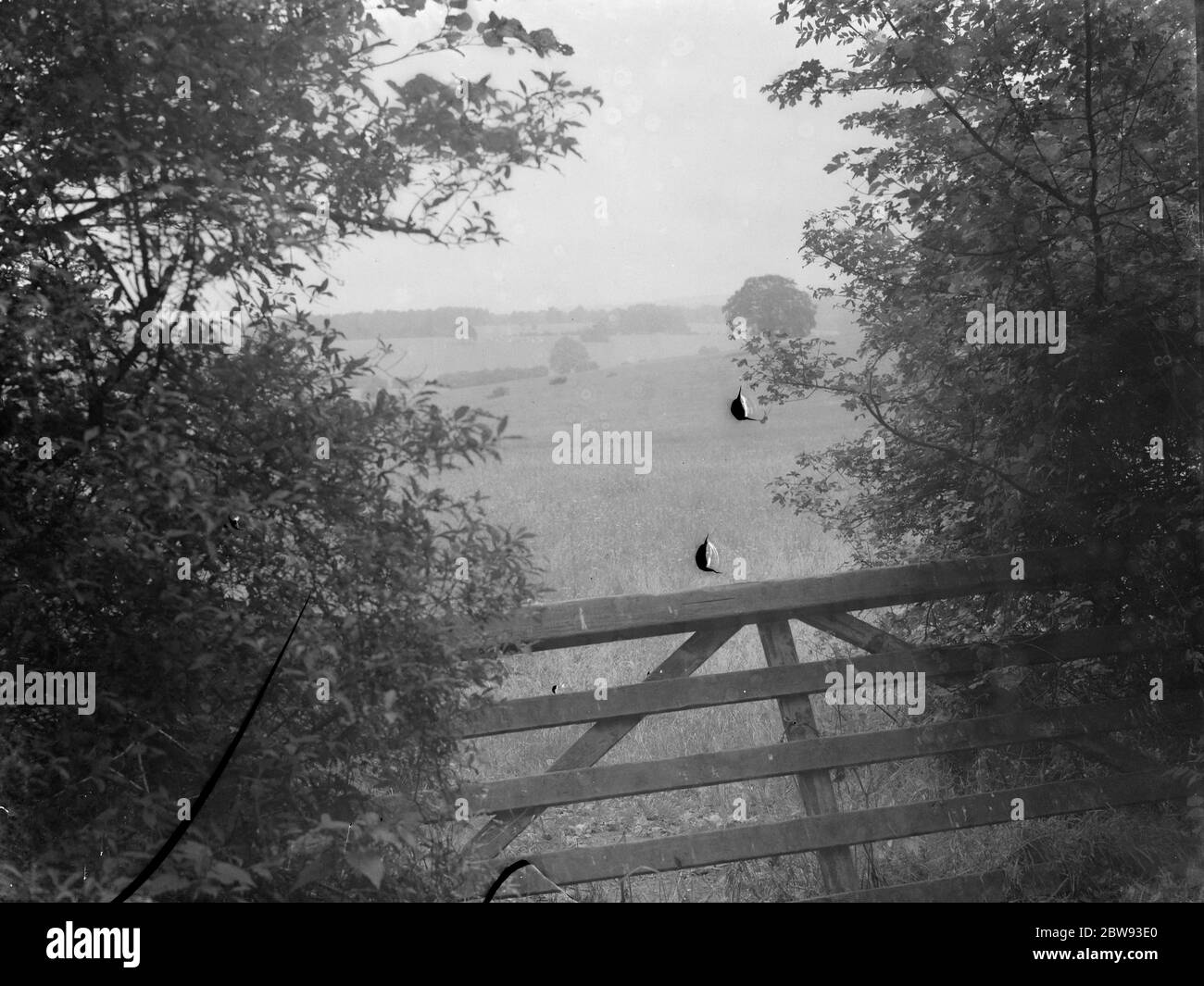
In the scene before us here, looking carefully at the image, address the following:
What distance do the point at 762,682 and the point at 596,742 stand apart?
523mm

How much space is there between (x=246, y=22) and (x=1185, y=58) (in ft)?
8.55

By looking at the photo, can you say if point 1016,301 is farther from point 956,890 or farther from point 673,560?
point 956,890

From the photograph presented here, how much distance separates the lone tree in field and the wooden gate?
75 centimetres

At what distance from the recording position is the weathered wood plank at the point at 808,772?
122 inches

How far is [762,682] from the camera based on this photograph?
311cm

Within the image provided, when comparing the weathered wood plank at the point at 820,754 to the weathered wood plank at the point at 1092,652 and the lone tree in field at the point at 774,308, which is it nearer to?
the weathered wood plank at the point at 1092,652

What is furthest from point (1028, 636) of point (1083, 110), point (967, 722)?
point (1083, 110)

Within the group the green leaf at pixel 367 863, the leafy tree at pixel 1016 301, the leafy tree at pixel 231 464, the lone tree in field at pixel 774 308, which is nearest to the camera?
the leafy tree at pixel 231 464

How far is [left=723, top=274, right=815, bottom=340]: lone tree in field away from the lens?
3.09 meters

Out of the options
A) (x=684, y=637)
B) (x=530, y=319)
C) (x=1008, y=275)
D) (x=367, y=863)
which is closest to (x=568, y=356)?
(x=530, y=319)

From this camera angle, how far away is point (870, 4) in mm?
3000
